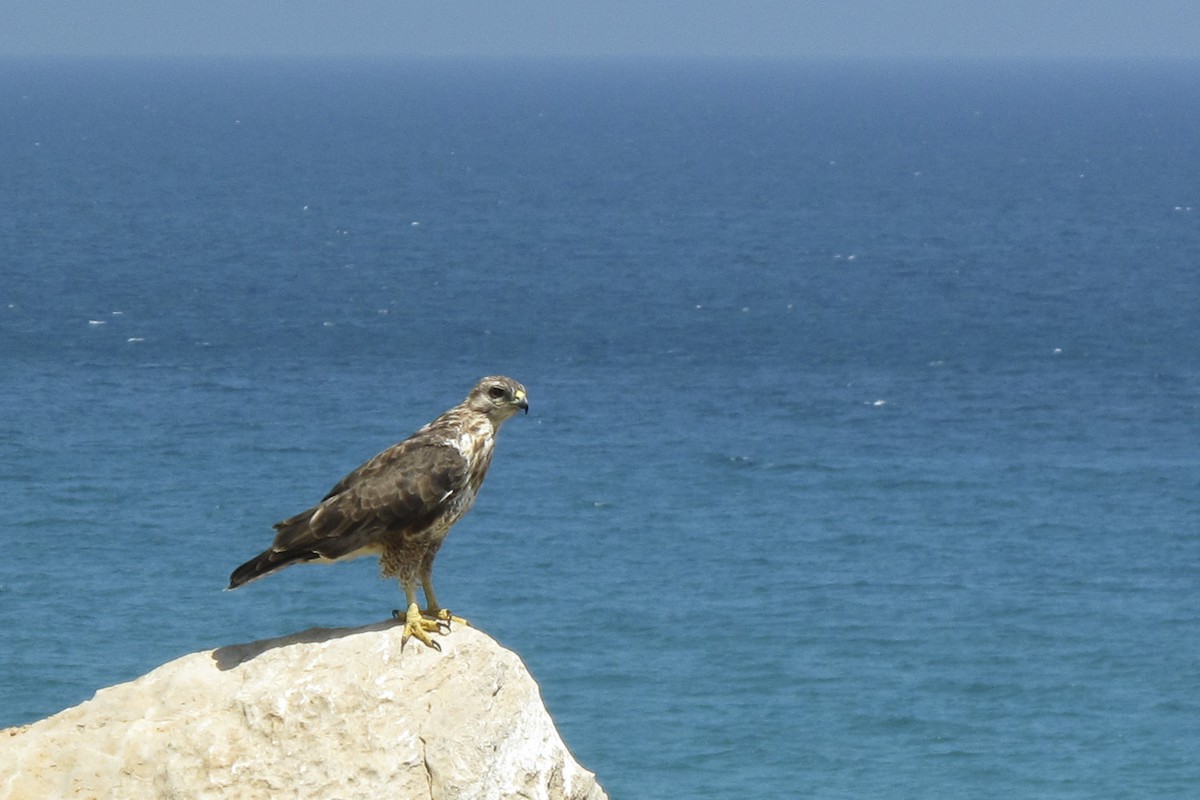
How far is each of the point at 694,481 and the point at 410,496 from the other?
1655 inches

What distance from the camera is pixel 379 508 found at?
642 inches

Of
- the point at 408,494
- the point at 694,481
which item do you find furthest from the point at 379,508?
the point at 694,481

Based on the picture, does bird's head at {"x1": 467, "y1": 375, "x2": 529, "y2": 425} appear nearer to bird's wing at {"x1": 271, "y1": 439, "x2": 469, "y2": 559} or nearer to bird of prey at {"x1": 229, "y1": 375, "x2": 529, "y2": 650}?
bird of prey at {"x1": 229, "y1": 375, "x2": 529, "y2": 650}

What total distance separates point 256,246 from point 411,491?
320 ft

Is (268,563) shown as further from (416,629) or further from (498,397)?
(498,397)

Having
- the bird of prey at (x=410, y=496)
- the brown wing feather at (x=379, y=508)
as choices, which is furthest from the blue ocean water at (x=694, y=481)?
the brown wing feather at (x=379, y=508)

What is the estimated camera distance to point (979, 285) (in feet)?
328

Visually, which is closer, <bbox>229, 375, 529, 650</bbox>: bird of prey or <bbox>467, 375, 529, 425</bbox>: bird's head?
<bbox>229, 375, 529, 650</bbox>: bird of prey

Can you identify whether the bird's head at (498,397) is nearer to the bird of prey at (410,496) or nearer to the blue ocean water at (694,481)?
the bird of prey at (410,496)

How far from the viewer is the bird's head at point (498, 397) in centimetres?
1638

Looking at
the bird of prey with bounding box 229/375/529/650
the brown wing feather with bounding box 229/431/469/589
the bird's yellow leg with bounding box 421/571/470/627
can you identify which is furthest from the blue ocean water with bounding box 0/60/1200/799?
the brown wing feather with bounding box 229/431/469/589

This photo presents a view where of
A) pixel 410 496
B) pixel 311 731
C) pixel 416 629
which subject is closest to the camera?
pixel 311 731

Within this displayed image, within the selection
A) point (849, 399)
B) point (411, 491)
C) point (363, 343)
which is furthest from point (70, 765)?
point (363, 343)

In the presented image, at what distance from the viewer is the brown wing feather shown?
16.2m
